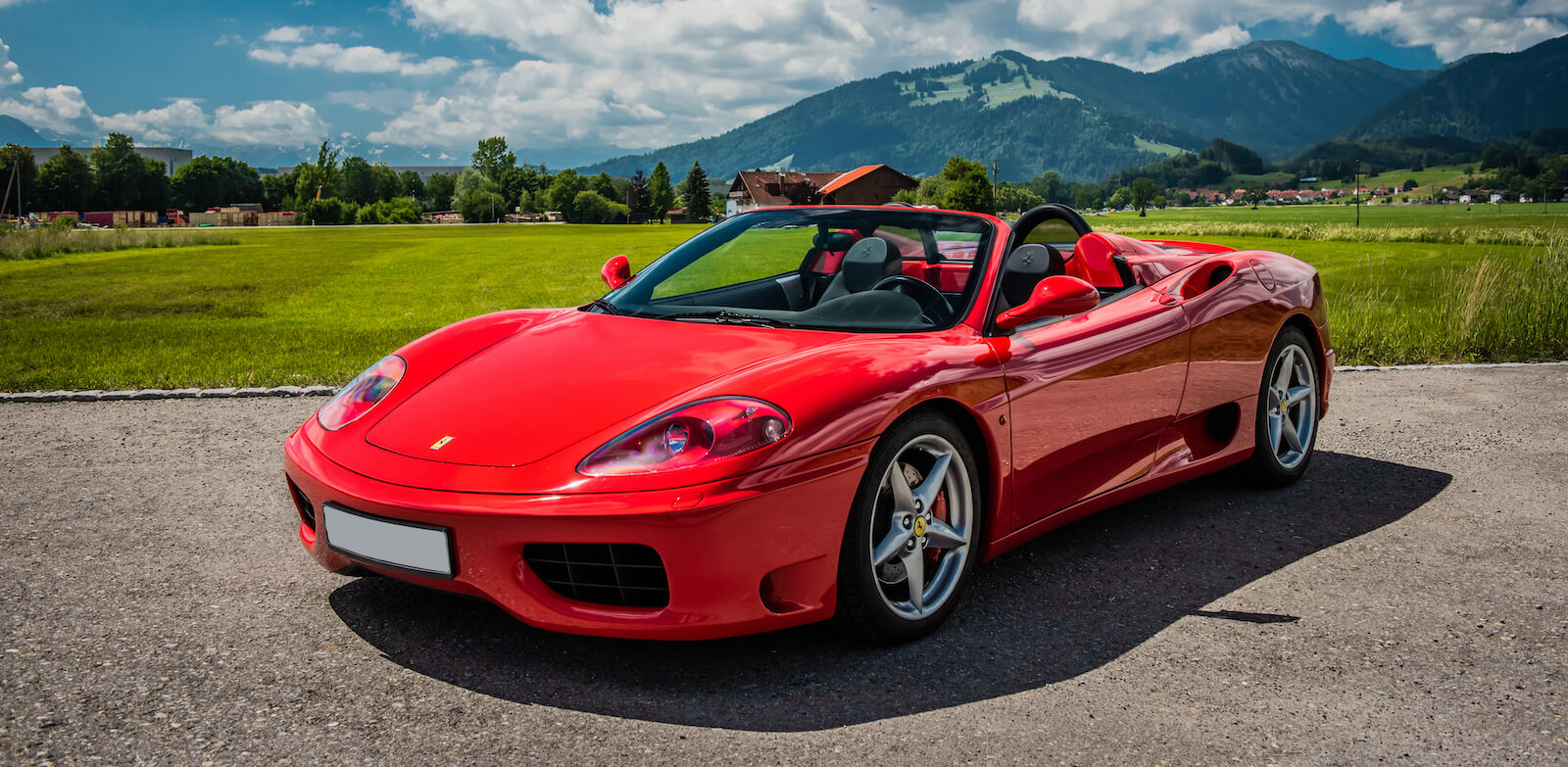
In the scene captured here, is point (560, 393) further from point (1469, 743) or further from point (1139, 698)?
point (1469, 743)

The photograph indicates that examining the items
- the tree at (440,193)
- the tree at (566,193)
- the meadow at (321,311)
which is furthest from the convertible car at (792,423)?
the tree at (440,193)

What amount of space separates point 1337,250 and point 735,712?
43135mm

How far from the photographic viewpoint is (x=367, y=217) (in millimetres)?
118750

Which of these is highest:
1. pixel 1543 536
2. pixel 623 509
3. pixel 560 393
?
pixel 560 393

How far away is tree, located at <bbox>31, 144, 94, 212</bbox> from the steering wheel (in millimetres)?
131285

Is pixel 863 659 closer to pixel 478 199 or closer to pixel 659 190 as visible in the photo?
pixel 478 199

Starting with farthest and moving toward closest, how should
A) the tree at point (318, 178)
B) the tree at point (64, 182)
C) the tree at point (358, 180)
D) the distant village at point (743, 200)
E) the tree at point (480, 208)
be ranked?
the tree at point (358, 180) < the tree at point (480, 208) < the tree at point (318, 178) < the tree at point (64, 182) < the distant village at point (743, 200)

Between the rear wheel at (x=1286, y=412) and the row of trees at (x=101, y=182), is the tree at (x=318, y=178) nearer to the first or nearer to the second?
the row of trees at (x=101, y=182)

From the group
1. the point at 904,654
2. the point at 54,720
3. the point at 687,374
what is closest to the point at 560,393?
the point at 687,374

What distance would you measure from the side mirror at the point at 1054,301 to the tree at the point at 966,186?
270ft

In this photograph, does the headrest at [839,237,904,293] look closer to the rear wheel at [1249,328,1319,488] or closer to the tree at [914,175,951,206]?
the rear wheel at [1249,328,1319,488]

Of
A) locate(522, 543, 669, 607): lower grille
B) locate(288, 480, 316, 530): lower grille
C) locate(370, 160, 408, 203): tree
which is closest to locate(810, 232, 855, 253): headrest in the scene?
locate(522, 543, 669, 607): lower grille

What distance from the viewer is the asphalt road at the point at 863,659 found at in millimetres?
2348

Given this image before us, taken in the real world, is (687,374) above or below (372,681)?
above
